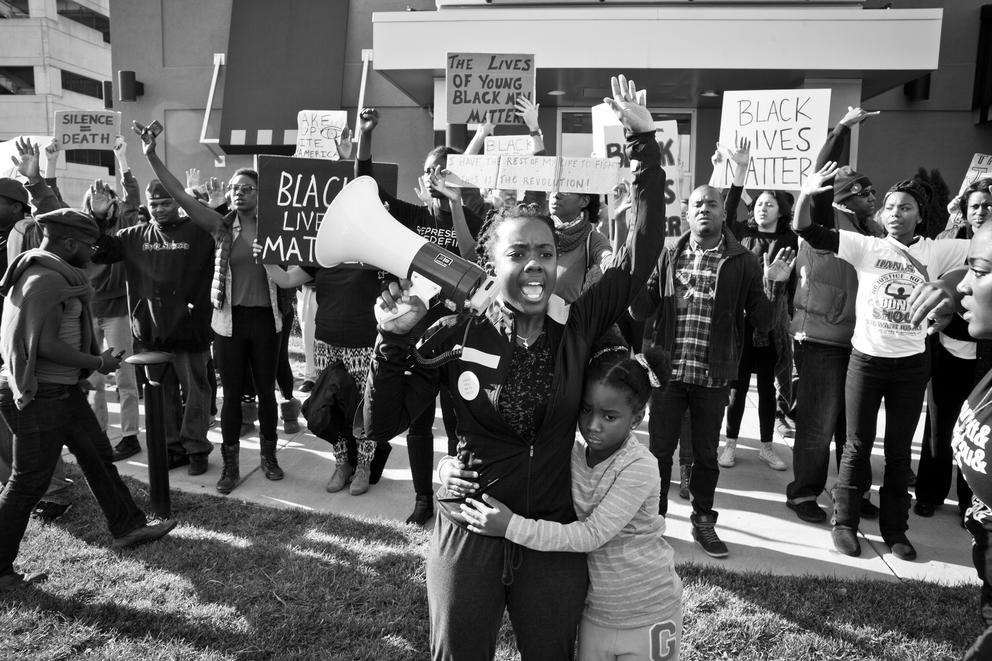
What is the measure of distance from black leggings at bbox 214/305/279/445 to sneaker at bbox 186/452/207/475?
1.38 ft

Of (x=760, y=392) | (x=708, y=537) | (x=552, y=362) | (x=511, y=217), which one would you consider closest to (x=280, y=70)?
(x=760, y=392)

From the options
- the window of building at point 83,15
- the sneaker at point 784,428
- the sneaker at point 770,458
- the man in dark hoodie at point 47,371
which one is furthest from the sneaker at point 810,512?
the window of building at point 83,15

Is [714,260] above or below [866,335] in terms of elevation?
above

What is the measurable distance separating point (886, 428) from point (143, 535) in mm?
4319

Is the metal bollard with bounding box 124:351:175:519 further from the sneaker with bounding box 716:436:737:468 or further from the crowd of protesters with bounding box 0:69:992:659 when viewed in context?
the sneaker with bounding box 716:436:737:468

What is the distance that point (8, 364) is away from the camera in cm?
368

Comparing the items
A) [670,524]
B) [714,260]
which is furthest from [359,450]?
[714,260]

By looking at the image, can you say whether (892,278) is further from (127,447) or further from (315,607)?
(127,447)

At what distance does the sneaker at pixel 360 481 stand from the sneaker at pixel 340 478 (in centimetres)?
9

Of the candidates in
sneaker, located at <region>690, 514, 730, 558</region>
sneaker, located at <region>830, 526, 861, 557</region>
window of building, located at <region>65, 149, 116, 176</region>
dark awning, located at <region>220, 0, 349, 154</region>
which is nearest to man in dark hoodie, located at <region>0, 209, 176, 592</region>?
sneaker, located at <region>690, 514, 730, 558</region>

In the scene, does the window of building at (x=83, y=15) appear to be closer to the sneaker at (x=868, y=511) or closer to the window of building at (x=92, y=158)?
the window of building at (x=92, y=158)

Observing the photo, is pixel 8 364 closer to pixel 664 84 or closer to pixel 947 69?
pixel 664 84

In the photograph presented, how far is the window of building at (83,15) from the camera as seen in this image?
3700 cm

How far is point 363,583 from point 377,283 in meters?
2.08
